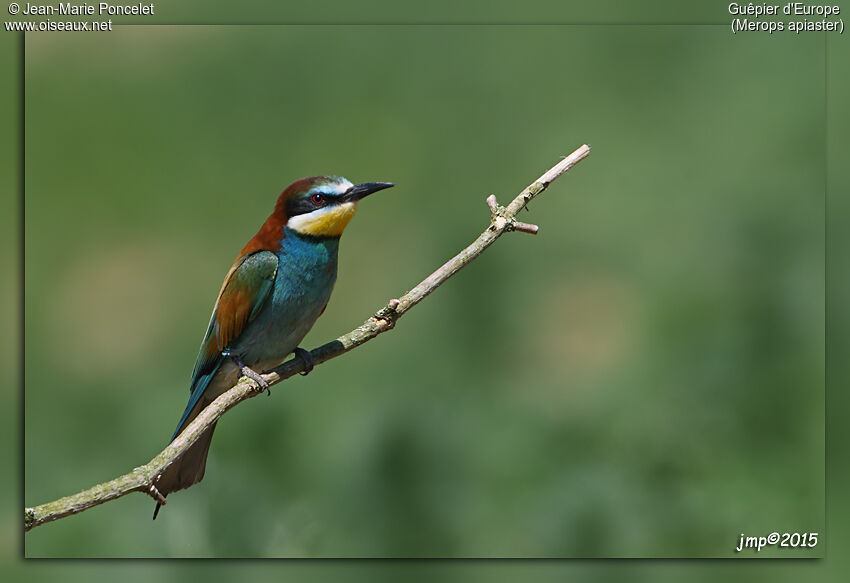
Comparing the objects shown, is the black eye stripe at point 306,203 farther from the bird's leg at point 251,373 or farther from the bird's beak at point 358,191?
the bird's leg at point 251,373

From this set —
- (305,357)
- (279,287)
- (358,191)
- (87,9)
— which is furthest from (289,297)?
(87,9)

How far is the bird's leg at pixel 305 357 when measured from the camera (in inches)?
96.0

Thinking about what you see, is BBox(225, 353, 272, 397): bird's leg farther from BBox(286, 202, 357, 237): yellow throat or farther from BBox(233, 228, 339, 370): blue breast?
BBox(286, 202, 357, 237): yellow throat

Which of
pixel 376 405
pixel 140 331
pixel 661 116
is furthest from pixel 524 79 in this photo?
pixel 140 331

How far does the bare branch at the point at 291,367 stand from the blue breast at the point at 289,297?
0.10m

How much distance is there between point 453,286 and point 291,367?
116 centimetres

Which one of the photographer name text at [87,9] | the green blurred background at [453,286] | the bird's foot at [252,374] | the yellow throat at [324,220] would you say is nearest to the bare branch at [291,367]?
the bird's foot at [252,374]

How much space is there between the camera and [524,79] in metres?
3.47

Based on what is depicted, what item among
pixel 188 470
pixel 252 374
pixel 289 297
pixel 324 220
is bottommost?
pixel 188 470

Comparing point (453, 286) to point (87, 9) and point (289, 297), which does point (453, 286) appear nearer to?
point (289, 297)

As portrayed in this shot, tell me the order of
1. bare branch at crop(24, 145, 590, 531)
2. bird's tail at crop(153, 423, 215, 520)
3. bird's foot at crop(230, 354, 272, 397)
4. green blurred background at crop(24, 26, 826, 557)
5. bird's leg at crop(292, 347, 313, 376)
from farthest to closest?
green blurred background at crop(24, 26, 826, 557), bird's tail at crop(153, 423, 215, 520), bird's leg at crop(292, 347, 313, 376), bird's foot at crop(230, 354, 272, 397), bare branch at crop(24, 145, 590, 531)

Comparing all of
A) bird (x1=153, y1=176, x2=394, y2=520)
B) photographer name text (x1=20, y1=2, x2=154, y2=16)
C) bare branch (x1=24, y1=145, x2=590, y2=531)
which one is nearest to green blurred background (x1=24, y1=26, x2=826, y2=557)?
photographer name text (x1=20, y1=2, x2=154, y2=16)

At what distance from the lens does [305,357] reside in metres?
2.48

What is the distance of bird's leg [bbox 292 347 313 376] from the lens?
2.44 meters
